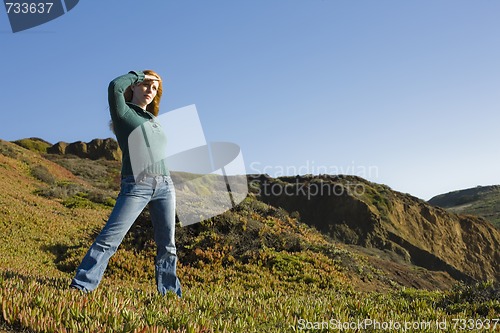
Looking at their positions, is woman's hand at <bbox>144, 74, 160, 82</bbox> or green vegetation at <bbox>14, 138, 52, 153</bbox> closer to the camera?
woman's hand at <bbox>144, 74, 160, 82</bbox>

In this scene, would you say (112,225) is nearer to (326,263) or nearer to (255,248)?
(255,248)

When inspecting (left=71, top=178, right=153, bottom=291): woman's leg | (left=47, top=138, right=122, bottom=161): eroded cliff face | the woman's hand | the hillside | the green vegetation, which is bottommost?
the hillside

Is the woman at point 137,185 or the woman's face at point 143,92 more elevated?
the woman's face at point 143,92

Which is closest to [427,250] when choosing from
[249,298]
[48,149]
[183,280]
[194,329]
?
[183,280]

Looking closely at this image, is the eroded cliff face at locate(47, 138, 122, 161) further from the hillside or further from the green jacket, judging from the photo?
the green jacket

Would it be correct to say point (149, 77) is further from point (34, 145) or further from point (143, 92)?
point (34, 145)

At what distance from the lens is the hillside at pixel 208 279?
3971mm

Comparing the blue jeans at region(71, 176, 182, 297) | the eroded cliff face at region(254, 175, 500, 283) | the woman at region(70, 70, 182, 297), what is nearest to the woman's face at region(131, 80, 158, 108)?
the woman at region(70, 70, 182, 297)

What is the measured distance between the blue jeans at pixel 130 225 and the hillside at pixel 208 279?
0.75ft

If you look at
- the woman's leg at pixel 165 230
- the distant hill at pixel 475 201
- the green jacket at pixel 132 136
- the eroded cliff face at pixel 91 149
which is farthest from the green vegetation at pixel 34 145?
the green jacket at pixel 132 136

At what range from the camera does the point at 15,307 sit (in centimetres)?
360

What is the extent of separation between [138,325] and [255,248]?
32.9ft

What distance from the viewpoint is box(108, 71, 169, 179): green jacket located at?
4.93 metres

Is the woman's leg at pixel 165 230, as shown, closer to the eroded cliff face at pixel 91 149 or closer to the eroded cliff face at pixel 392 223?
the eroded cliff face at pixel 392 223
